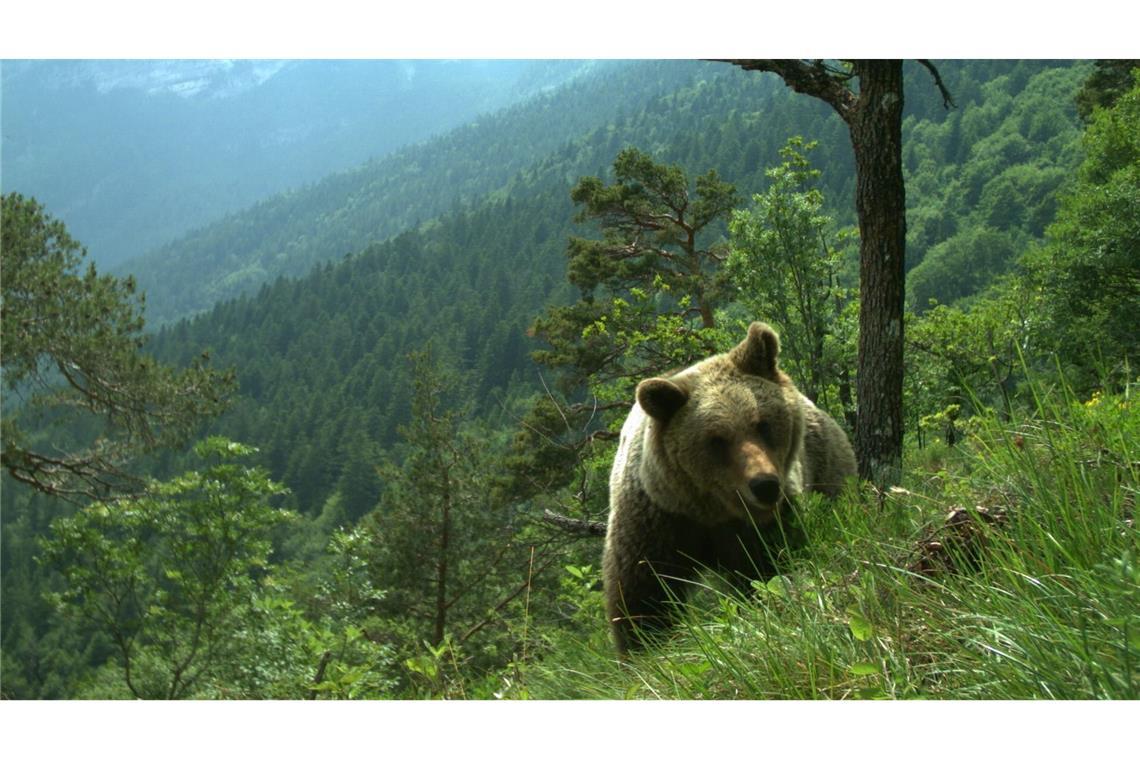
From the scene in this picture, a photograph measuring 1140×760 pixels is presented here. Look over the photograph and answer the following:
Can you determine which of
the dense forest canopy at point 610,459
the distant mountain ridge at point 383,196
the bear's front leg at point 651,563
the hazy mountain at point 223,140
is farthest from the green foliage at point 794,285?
the distant mountain ridge at point 383,196

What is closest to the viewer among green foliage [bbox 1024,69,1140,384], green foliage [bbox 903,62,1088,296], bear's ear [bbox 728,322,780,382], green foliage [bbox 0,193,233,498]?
bear's ear [bbox 728,322,780,382]

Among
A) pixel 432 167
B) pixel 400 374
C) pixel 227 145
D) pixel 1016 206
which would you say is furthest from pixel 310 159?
pixel 1016 206

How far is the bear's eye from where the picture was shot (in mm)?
3959

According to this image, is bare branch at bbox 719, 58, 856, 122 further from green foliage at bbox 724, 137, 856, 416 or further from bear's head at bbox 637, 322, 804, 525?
bear's head at bbox 637, 322, 804, 525

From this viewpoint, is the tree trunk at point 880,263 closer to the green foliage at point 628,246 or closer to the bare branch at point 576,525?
the bare branch at point 576,525

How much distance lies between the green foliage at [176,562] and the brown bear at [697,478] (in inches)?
442

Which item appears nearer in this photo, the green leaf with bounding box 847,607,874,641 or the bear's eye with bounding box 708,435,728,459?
the green leaf with bounding box 847,607,874,641

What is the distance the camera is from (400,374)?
66.1 meters

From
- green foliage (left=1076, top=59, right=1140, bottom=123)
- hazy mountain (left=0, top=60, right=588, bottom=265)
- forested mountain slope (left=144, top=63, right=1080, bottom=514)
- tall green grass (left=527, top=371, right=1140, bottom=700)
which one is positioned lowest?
forested mountain slope (left=144, top=63, right=1080, bottom=514)

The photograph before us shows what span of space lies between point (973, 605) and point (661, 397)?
6.53 ft

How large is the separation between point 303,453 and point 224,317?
40886mm

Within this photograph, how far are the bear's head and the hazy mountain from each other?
1341 inches

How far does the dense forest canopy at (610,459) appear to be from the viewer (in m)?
2.58

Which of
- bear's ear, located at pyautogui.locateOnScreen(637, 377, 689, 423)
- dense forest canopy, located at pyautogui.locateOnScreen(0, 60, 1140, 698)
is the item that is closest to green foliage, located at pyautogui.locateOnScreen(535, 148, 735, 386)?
dense forest canopy, located at pyautogui.locateOnScreen(0, 60, 1140, 698)
